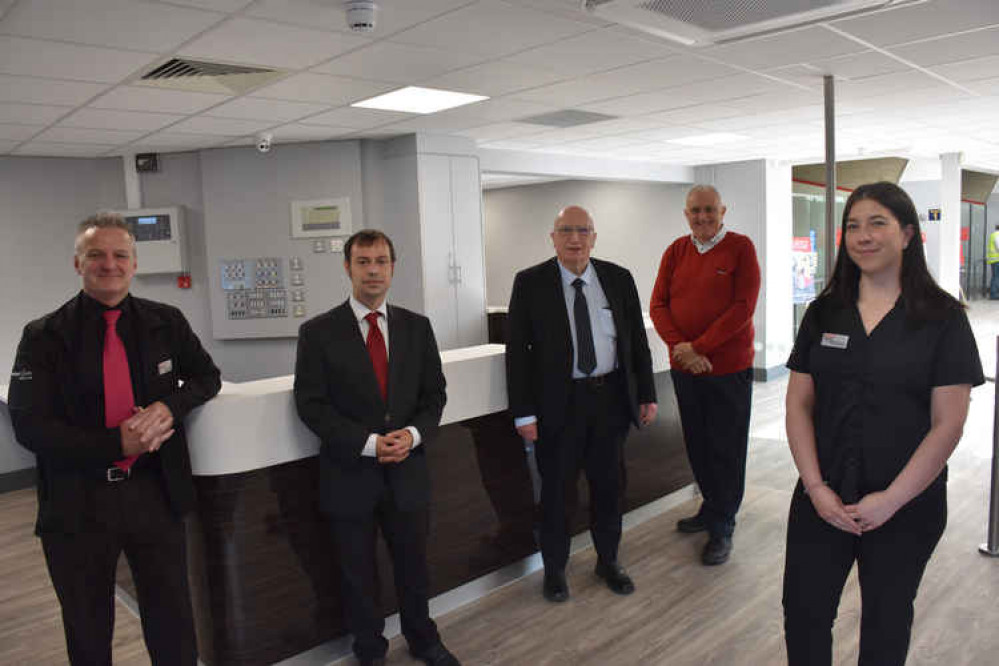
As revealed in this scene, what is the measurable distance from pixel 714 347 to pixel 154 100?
3.37 metres

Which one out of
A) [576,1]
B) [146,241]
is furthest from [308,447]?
[146,241]

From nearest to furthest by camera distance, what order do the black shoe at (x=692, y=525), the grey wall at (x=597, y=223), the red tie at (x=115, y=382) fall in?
the red tie at (x=115, y=382), the black shoe at (x=692, y=525), the grey wall at (x=597, y=223)

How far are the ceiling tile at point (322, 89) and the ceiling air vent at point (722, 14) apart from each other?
62.5 inches

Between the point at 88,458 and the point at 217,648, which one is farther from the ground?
the point at 88,458

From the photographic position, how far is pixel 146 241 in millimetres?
6102

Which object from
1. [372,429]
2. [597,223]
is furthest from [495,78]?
[597,223]

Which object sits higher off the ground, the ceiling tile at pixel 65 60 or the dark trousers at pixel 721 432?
the ceiling tile at pixel 65 60

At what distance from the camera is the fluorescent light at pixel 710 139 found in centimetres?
656

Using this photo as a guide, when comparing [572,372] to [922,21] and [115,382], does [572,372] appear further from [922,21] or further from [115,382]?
[922,21]

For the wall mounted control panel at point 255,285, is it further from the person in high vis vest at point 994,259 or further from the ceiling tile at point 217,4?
the person in high vis vest at point 994,259

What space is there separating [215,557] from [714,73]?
3549 mm

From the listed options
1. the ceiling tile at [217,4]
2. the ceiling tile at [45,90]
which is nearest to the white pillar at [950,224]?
the ceiling tile at [217,4]

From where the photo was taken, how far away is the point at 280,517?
8.58 ft

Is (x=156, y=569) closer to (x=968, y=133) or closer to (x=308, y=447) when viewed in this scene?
(x=308, y=447)
